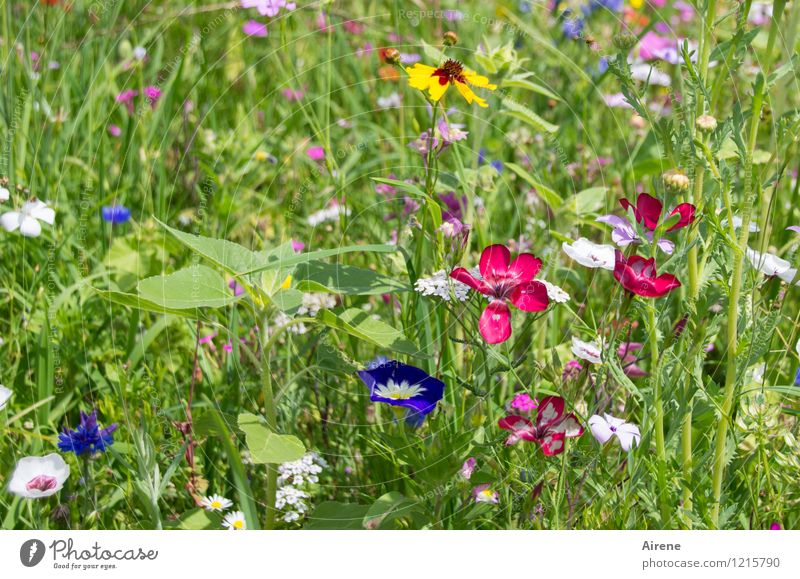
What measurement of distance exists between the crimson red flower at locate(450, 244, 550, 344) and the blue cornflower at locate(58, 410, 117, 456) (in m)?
Answer: 0.45

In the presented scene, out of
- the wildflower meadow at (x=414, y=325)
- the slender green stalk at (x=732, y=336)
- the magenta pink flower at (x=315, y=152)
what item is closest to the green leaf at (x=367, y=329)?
the wildflower meadow at (x=414, y=325)

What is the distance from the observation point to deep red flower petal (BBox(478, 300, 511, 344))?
96 cm

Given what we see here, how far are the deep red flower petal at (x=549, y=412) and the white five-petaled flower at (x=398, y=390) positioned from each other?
0.43ft

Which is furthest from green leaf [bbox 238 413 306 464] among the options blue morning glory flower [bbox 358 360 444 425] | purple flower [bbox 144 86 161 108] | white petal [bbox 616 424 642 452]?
purple flower [bbox 144 86 161 108]

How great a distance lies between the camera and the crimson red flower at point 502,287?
38.4 inches

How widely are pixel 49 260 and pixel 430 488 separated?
25.9 inches

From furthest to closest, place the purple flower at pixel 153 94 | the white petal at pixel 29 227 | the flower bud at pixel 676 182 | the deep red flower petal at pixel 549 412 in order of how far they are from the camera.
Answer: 1. the purple flower at pixel 153 94
2. the white petal at pixel 29 227
3. the deep red flower petal at pixel 549 412
4. the flower bud at pixel 676 182

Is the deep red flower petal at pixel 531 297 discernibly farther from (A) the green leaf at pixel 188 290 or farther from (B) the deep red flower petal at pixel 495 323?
(A) the green leaf at pixel 188 290

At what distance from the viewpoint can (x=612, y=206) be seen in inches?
64.6

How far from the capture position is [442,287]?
100 cm

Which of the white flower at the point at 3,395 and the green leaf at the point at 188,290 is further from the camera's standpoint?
the white flower at the point at 3,395

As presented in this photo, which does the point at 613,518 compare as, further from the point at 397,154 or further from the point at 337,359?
the point at 397,154

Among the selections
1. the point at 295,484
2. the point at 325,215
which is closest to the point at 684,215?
the point at 295,484
